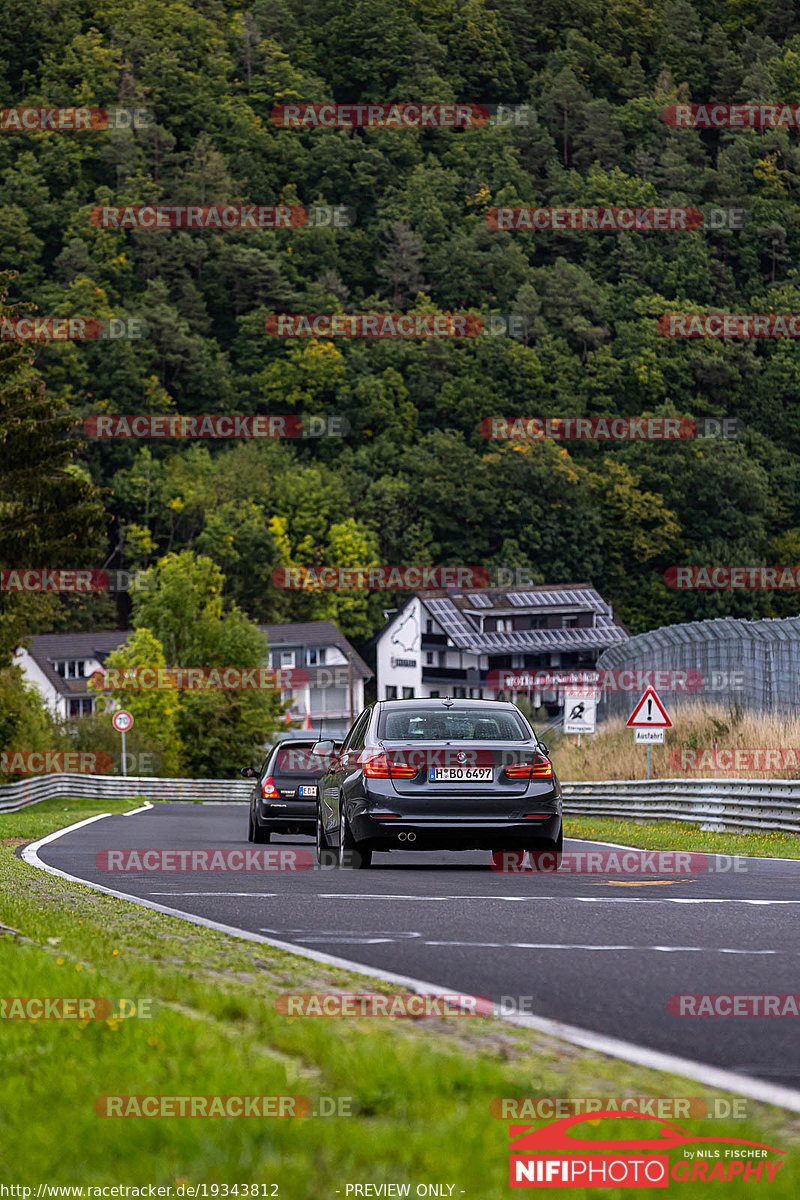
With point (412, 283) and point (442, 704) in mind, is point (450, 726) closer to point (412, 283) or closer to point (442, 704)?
point (442, 704)

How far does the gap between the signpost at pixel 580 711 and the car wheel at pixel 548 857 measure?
1828 centimetres

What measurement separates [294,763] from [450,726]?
8.29 meters

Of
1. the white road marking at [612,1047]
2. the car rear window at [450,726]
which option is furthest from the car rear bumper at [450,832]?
the white road marking at [612,1047]

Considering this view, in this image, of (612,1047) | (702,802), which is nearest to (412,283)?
(702,802)

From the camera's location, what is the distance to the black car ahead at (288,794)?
22484mm

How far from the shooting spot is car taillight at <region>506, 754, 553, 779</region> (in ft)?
46.6

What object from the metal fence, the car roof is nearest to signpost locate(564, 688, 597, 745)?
the metal fence

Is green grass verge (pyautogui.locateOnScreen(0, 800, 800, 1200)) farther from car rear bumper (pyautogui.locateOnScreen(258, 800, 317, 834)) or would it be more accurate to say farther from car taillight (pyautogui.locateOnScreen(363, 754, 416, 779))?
car rear bumper (pyautogui.locateOnScreen(258, 800, 317, 834))

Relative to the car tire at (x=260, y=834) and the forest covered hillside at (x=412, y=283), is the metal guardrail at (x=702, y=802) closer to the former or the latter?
the car tire at (x=260, y=834)

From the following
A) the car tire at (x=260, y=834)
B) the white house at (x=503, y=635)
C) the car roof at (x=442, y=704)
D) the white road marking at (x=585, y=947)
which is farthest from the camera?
the white house at (x=503, y=635)

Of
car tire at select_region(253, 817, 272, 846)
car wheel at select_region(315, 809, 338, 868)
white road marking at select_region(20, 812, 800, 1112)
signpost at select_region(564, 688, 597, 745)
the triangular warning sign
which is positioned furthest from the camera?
signpost at select_region(564, 688, 597, 745)

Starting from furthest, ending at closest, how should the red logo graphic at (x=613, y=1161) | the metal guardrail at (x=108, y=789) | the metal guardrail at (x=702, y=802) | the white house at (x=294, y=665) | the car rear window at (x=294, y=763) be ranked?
the white house at (x=294, y=665) → the metal guardrail at (x=108, y=789) → the car rear window at (x=294, y=763) → the metal guardrail at (x=702, y=802) → the red logo graphic at (x=613, y=1161)

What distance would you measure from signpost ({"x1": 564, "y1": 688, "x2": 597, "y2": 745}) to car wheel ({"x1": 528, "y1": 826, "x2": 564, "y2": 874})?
18284 mm

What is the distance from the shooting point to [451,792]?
14.1 m
